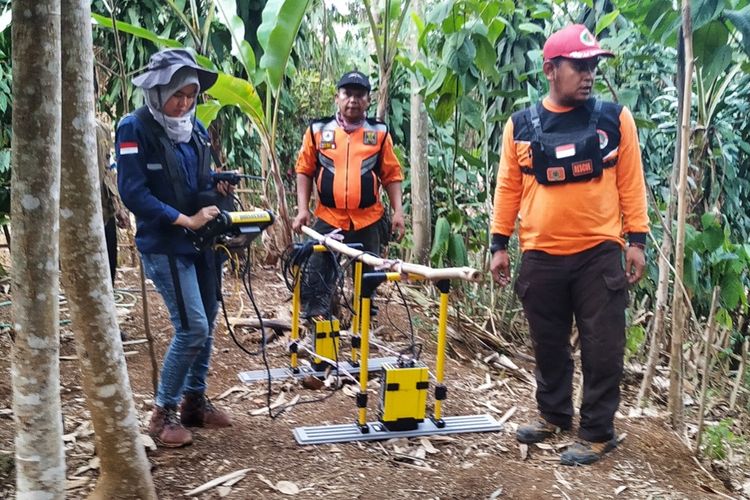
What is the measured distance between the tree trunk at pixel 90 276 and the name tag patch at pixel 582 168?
81.8 inches

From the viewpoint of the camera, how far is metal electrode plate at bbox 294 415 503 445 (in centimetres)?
361

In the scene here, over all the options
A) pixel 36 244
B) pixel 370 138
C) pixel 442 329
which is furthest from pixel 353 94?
pixel 36 244

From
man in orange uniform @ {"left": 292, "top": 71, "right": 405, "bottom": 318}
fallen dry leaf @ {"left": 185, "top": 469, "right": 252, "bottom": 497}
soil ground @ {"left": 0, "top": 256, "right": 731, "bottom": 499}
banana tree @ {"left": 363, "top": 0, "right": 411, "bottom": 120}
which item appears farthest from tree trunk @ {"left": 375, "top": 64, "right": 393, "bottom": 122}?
fallen dry leaf @ {"left": 185, "top": 469, "right": 252, "bottom": 497}

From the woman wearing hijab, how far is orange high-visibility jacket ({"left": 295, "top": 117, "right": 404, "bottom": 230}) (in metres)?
1.43

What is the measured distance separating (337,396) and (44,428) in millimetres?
2272

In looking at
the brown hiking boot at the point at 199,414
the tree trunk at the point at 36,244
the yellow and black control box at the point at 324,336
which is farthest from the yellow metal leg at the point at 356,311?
the tree trunk at the point at 36,244

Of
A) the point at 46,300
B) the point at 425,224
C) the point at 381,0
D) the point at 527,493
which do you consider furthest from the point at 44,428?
the point at 381,0

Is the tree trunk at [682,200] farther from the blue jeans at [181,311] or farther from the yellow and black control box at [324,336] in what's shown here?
the blue jeans at [181,311]

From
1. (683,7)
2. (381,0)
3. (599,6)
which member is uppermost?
(381,0)

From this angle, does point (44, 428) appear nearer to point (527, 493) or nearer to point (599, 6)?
point (527, 493)

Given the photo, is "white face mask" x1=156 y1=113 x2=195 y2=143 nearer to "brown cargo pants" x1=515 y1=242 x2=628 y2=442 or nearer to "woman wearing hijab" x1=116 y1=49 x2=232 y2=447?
"woman wearing hijab" x1=116 y1=49 x2=232 y2=447

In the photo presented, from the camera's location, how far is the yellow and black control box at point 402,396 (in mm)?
3672

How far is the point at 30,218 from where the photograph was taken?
212 cm

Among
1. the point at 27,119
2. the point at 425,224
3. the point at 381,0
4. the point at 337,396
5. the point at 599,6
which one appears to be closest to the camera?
the point at 27,119
